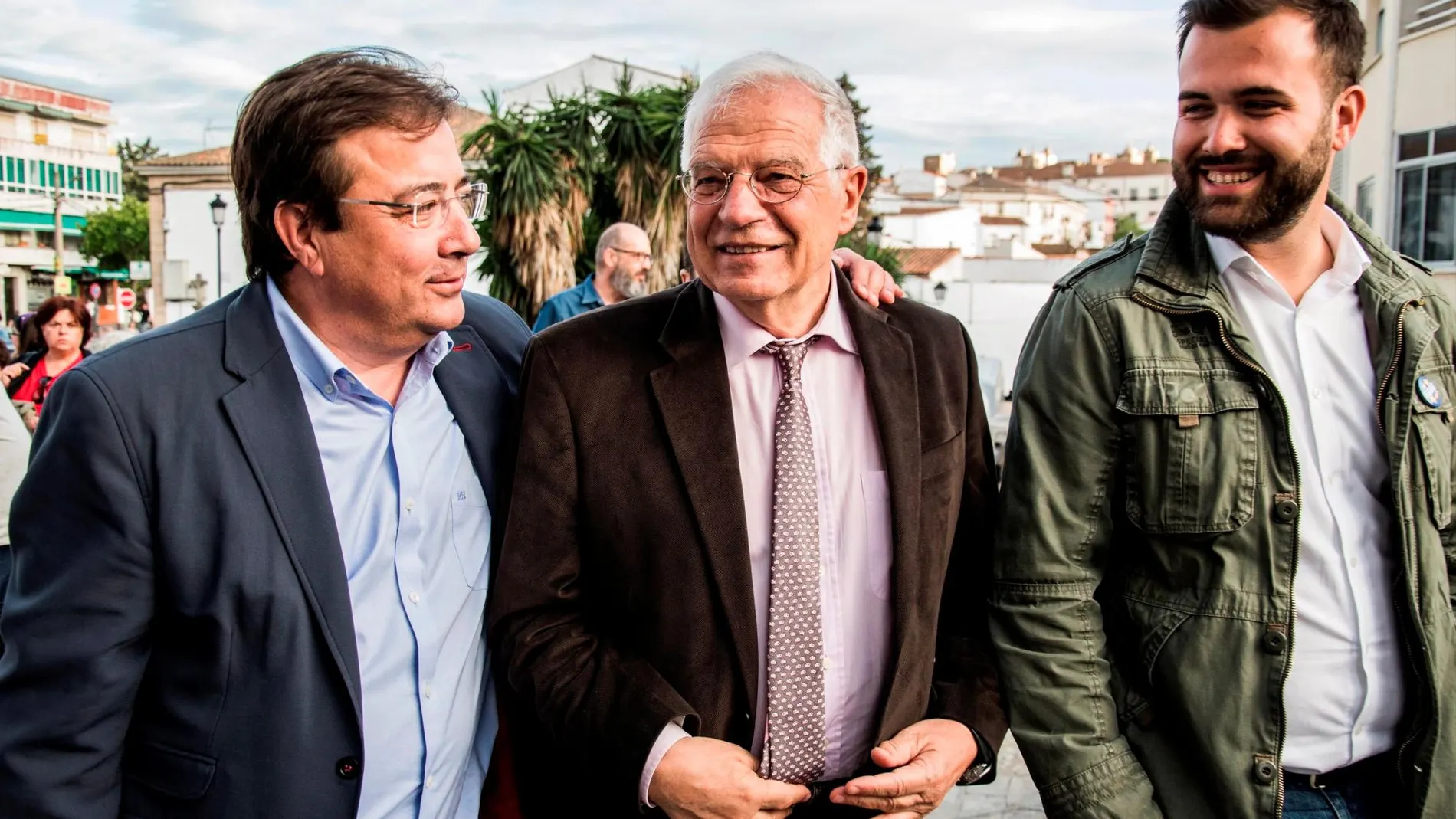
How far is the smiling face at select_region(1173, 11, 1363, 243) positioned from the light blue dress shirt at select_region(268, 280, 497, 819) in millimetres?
1473

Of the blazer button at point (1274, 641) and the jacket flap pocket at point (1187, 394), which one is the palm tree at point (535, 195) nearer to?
the jacket flap pocket at point (1187, 394)

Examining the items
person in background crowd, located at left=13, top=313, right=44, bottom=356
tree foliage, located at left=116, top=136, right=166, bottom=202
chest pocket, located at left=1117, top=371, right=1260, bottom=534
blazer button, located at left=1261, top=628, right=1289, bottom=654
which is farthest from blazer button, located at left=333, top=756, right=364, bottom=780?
tree foliage, located at left=116, top=136, right=166, bottom=202

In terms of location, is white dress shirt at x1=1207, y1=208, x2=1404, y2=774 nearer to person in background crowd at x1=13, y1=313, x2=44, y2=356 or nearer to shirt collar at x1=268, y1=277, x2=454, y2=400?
shirt collar at x1=268, y1=277, x2=454, y2=400

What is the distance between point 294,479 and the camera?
1.84 m

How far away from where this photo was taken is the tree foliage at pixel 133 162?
279 ft

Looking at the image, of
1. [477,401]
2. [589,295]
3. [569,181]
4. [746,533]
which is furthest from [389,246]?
[569,181]

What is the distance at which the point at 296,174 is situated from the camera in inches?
77.8

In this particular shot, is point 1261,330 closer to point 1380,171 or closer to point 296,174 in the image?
point 296,174

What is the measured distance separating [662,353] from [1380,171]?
55.1 feet

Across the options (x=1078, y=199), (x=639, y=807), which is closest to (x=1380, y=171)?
(x=639, y=807)

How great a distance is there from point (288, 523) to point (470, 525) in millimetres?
359

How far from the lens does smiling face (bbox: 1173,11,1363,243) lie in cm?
191

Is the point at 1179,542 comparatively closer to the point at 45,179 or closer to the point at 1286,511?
the point at 1286,511

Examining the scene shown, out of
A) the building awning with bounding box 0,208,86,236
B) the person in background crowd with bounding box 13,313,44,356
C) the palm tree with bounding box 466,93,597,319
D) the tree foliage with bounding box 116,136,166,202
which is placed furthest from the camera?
the tree foliage with bounding box 116,136,166,202
